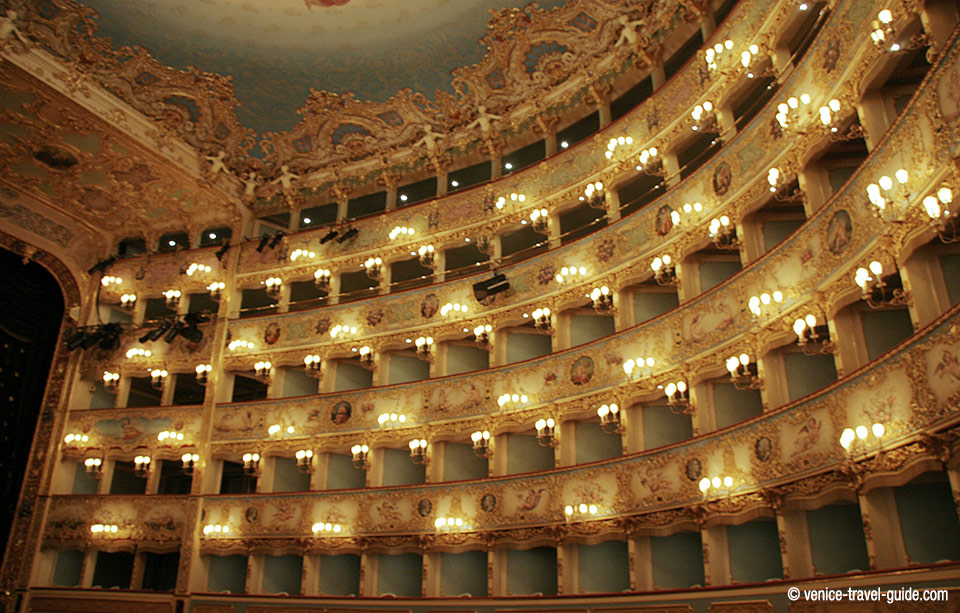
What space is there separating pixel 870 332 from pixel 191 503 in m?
17.2

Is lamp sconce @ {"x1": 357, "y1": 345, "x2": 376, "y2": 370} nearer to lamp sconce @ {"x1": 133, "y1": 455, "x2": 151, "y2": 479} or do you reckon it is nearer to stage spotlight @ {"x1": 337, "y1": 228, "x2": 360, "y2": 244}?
stage spotlight @ {"x1": 337, "y1": 228, "x2": 360, "y2": 244}

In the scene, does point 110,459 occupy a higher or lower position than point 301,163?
lower

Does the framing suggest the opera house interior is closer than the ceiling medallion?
Yes

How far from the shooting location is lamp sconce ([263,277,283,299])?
22.3m

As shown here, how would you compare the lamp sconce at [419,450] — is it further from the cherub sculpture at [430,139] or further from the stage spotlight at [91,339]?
the stage spotlight at [91,339]

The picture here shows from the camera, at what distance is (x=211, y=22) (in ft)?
62.7

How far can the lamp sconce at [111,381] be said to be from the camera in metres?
22.6

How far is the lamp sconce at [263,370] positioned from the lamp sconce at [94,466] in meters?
5.47

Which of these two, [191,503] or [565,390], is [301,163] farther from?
[565,390]

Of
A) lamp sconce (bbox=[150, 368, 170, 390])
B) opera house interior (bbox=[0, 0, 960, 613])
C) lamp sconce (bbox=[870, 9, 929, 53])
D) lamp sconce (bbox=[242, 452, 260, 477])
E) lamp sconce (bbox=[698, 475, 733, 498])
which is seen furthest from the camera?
lamp sconce (bbox=[150, 368, 170, 390])

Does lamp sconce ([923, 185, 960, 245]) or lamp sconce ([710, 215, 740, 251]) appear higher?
lamp sconce ([710, 215, 740, 251])

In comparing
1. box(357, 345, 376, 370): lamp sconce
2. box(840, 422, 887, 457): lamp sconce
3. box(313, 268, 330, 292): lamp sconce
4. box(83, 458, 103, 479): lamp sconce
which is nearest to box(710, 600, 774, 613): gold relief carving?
box(840, 422, 887, 457): lamp sconce

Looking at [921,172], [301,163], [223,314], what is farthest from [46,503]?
[921,172]

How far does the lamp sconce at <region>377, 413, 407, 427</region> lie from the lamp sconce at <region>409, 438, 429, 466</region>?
2.39 ft
